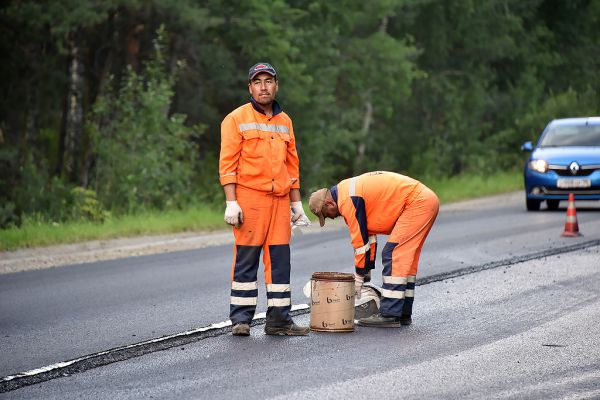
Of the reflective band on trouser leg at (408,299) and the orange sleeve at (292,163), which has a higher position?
the orange sleeve at (292,163)

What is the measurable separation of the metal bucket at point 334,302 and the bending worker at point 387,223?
327 millimetres

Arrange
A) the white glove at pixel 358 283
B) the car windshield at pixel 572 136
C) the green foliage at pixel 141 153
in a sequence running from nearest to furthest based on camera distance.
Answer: the white glove at pixel 358 283, the green foliage at pixel 141 153, the car windshield at pixel 572 136

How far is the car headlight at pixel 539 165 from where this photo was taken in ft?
78.0

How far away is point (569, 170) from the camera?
2364cm

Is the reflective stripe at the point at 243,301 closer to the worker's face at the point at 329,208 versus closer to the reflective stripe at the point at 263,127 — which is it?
the worker's face at the point at 329,208

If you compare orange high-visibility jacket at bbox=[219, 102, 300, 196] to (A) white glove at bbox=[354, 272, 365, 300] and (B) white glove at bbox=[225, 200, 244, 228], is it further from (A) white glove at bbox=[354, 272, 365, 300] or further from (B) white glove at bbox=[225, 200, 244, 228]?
(A) white glove at bbox=[354, 272, 365, 300]

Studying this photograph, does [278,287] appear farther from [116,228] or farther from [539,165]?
[539,165]

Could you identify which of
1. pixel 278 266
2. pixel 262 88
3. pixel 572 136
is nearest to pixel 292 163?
pixel 262 88

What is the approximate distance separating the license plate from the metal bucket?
13.9 meters

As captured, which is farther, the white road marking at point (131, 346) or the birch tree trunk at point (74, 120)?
the birch tree trunk at point (74, 120)

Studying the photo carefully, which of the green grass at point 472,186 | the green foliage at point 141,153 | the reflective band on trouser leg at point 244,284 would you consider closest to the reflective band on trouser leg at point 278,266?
the reflective band on trouser leg at point 244,284

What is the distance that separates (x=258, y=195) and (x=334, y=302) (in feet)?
3.16

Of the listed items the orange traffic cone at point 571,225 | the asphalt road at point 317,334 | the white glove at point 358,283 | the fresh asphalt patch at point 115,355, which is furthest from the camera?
the orange traffic cone at point 571,225

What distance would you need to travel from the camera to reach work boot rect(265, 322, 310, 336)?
10.0m
